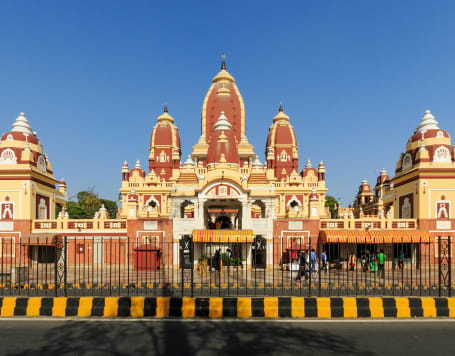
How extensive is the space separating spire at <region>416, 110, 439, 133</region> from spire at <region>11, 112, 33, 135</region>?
31771 millimetres

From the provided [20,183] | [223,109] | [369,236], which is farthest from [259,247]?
[223,109]

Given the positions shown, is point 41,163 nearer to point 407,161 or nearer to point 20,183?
point 20,183

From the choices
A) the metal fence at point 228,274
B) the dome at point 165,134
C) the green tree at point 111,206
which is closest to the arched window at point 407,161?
the metal fence at point 228,274

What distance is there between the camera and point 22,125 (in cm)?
3250

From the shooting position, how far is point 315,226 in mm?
26250

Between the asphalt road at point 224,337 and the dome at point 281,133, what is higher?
the dome at point 281,133

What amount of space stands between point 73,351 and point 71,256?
70.8ft

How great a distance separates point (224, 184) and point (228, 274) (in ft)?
46.0

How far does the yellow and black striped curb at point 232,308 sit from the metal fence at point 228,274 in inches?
27.2

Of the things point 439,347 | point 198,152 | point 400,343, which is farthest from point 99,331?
point 198,152

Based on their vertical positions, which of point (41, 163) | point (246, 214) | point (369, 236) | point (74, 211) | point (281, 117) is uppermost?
point (281, 117)

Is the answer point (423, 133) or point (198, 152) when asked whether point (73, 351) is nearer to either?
point (423, 133)

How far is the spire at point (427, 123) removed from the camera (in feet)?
102

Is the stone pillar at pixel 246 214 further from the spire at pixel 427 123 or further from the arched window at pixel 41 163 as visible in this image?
the arched window at pixel 41 163
